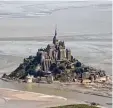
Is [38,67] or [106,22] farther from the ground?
[106,22]

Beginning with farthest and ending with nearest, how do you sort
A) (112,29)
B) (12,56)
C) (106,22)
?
(106,22) → (112,29) → (12,56)

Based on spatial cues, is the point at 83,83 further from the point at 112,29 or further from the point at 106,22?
the point at 106,22

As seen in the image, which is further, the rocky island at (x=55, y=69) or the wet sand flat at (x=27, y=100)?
the rocky island at (x=55, y=69)

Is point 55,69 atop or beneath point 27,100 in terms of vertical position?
atop

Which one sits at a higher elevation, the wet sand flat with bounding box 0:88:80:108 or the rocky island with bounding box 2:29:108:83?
the rocky island with bounding box 2:29:108:83

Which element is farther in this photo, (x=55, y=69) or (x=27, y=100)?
(x=55, y=69)

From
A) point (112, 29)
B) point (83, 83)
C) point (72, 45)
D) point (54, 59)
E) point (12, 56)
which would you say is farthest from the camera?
point (112, 29)

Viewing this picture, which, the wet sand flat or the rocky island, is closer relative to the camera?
the wet sand flat

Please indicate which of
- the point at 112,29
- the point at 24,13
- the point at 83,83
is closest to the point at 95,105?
the point at 83,83
